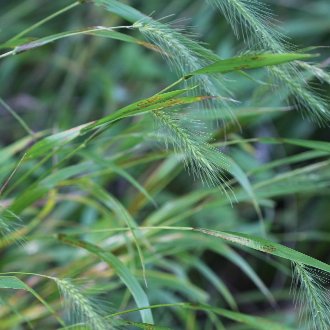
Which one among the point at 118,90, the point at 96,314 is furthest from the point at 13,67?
the point at 96,314

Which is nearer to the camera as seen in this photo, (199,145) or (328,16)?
(199,145)

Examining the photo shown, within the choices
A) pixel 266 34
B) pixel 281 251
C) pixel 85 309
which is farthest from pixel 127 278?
pixel 266 34

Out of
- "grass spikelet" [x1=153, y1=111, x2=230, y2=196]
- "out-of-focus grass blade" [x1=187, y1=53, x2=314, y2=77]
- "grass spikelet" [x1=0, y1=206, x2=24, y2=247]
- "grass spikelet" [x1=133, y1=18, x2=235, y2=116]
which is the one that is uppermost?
"grass spikelet" [x1=133, y1=18, x2=235, y2=116]

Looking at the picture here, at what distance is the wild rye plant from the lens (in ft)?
2.51

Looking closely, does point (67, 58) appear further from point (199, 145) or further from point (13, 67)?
point (199, 145)

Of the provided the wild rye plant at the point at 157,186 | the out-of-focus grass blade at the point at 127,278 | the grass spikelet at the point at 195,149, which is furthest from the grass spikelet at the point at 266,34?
the out-of-focus grass blade at the point at 127,278

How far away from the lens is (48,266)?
5.06ft

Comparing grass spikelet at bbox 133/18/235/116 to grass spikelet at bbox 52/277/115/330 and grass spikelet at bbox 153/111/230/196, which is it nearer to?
grass spikelet at bbox 153/111/230/196

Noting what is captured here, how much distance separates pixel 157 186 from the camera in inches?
54.4

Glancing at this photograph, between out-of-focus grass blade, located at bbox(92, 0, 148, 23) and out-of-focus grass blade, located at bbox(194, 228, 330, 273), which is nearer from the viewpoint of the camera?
out-of-focus grass blade, located at bbox(194, 228, 330, 273)

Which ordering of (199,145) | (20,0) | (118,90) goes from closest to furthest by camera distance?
(199,145) → (118,90) → (20,0)

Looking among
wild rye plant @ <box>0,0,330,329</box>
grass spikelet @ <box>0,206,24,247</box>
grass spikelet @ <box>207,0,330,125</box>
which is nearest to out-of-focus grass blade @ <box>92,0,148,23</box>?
wild rye plant @ <box>0,0,330,329</box>

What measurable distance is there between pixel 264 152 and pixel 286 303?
1.25 feet

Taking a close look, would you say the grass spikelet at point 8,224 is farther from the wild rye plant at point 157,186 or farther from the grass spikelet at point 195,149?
the grass spikelet at point 195,149
